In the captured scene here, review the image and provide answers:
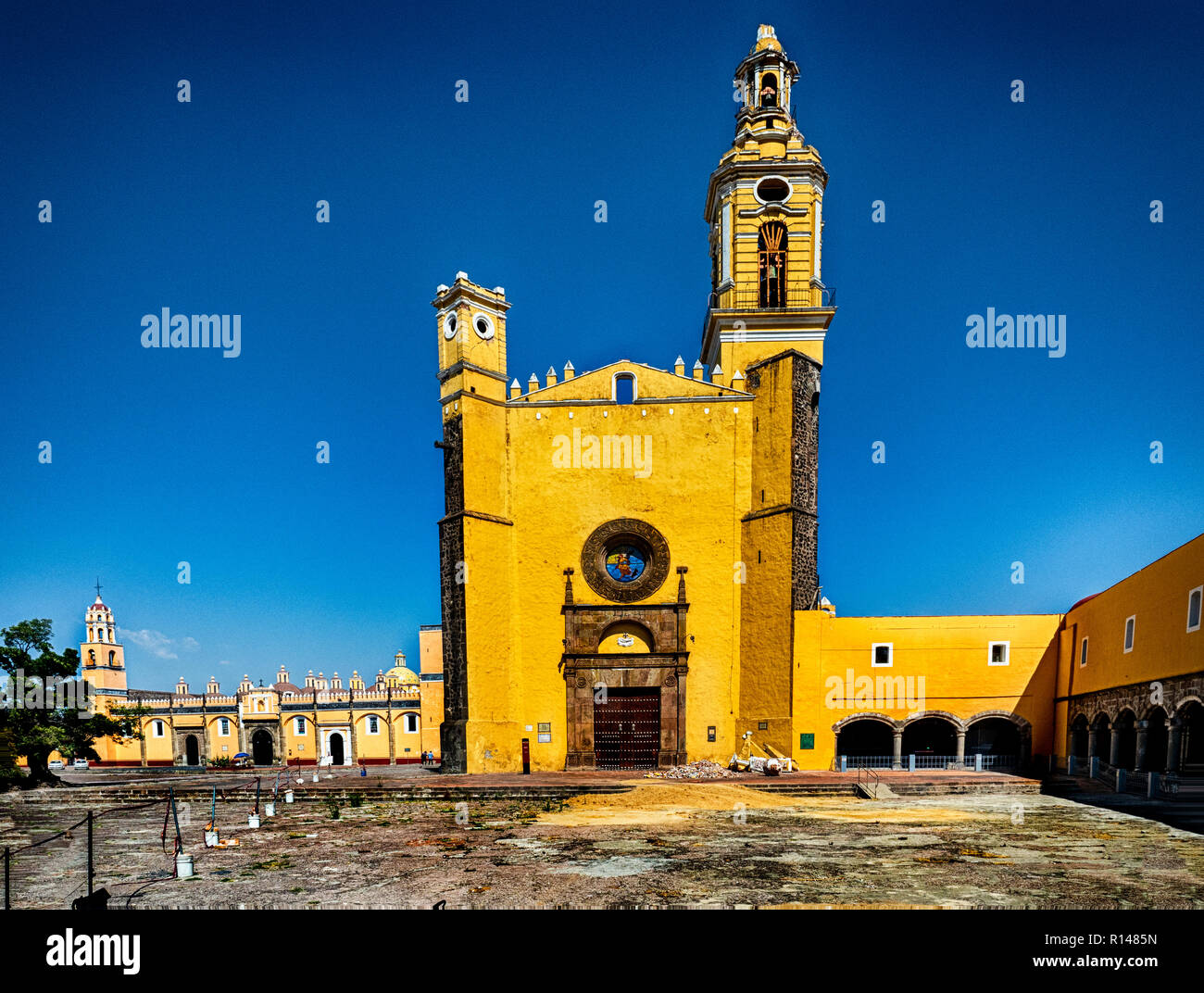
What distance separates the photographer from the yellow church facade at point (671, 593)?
2380 centimetres

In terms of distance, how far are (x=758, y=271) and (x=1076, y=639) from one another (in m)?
17.2

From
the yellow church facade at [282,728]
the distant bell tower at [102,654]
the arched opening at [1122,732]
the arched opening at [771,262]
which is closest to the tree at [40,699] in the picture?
the yellow church facade at [282,728]

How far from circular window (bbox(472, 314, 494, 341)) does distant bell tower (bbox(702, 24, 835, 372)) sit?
8.30 meters

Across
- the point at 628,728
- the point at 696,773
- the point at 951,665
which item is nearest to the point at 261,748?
the point at 628,728

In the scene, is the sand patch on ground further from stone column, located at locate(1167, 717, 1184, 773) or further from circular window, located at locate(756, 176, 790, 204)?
circular window, located at locate(756, 176, 790, 204)

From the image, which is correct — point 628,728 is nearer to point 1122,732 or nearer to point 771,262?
point 1122,732

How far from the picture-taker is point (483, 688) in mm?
23578

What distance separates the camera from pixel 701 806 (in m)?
16.7

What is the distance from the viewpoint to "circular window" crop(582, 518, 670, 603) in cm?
2464

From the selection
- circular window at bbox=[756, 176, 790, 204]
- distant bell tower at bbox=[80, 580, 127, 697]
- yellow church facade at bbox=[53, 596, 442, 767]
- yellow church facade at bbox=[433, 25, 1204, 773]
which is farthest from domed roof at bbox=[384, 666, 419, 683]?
circular window at bbox=[756, 176, 790, 204]

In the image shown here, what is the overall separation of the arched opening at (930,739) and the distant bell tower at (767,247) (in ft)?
46.6

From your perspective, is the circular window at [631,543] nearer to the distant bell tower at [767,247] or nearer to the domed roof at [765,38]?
the distant bell tower at [767,247]

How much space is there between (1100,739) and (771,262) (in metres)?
20.1
